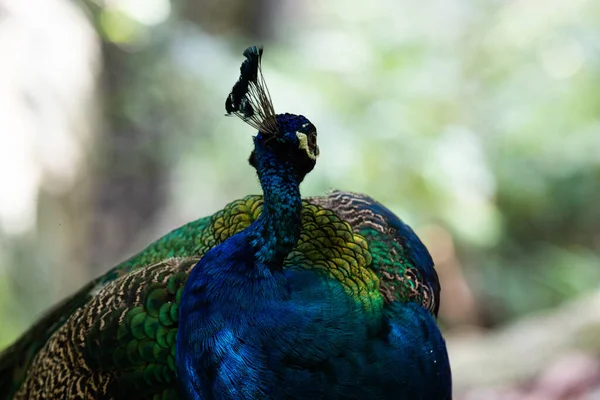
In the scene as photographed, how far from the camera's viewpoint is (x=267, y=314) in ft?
4.96

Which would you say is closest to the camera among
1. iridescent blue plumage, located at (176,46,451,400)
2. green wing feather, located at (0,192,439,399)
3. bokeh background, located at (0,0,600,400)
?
iridescent blue plumage, located at (176,46,451,400)

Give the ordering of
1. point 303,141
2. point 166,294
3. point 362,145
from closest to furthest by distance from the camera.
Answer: point 303,141 → point 166,294 → point 362,145

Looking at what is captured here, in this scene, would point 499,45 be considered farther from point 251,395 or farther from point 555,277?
point 251,395

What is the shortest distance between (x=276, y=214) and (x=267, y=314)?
8.3 inches

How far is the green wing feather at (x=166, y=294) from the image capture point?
168 cm

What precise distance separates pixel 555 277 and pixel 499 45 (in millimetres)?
1707

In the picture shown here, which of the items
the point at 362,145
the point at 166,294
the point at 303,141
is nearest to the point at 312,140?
the point at 303,141

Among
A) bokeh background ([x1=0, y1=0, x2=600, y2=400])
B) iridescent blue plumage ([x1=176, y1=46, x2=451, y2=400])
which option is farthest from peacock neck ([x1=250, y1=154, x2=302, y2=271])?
bokeh background ([x1=0, y1=0, x2=600, y2=400])

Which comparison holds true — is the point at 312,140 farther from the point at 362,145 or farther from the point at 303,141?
the point at 362,145

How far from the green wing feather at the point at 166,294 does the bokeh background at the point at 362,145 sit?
1598 millimetres

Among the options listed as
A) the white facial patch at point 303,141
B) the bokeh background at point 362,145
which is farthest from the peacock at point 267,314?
the bokeh background at point 362,145

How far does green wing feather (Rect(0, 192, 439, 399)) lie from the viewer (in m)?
1.68

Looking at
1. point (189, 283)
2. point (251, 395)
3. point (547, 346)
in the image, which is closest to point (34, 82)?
point (189, 283)

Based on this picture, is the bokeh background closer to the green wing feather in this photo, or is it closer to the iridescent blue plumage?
the green wing feather
